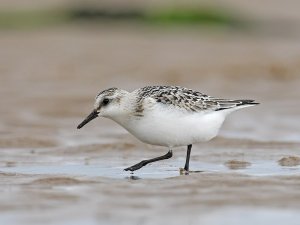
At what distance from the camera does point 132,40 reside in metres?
23.4

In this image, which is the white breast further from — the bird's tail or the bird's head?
the bird's tail

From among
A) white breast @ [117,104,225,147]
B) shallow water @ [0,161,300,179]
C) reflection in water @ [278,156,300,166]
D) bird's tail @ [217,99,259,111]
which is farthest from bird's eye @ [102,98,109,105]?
reflection in water @ [278,156,300,166]

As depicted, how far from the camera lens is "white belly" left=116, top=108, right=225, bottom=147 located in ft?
34.6

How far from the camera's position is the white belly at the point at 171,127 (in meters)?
10.5

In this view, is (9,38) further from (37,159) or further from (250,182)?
(250,182)

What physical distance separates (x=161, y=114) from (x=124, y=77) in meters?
9.19

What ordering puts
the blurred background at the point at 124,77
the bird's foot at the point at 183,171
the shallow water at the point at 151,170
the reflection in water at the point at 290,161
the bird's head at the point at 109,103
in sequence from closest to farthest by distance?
1. the blurred background at the point at 124,77
2. the shallow water at the point at 151,170
3. the bird's foot at the point at 183,171
4. the bird's head at the point at 109,103
5. the reflection in water at the point at 290,161

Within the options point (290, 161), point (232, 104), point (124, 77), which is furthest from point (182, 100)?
point (124, 77)

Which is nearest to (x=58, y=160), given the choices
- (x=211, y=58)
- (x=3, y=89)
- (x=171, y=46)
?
(x=3, y=89)

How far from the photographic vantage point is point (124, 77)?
64.7 feet

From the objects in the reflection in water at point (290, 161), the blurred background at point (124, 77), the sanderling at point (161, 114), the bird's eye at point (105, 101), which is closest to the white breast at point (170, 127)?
the sanderling at point (161, 114)

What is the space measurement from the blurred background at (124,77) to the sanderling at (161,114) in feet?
2.91

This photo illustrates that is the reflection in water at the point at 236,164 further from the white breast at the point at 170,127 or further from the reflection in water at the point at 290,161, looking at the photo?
the white breast at the point at 170,127

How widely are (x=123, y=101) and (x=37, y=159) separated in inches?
74.8
